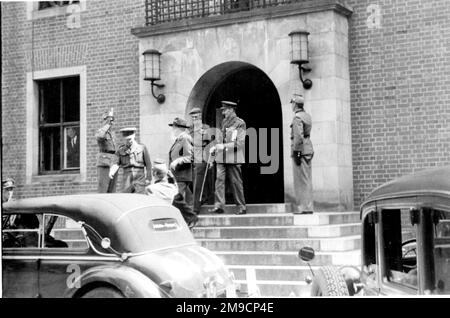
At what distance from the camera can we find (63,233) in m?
3.49

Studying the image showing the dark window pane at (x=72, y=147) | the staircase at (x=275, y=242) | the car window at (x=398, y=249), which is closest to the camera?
the car window at (x=398, y=249)

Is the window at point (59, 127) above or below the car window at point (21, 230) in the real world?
above

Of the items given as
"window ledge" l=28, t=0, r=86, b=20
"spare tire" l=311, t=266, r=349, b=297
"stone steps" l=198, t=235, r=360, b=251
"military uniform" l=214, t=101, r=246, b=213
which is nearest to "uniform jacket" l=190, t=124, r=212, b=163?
"military uniform" l=214, t=101, r=246, b=213

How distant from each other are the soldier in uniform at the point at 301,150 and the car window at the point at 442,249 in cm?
213

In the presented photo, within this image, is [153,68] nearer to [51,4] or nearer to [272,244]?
[51,4]

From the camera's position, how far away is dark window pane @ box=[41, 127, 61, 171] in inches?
192

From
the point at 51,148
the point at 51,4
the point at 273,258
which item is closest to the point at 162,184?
the point at 273,258

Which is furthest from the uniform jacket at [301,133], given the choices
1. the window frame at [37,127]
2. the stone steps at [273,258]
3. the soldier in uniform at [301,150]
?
the window frame at [37,127]

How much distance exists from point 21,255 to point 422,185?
2367 mm

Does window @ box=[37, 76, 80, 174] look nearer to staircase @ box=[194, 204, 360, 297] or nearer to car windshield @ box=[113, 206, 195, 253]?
staircase @ box=[194, 204, 360, 297]

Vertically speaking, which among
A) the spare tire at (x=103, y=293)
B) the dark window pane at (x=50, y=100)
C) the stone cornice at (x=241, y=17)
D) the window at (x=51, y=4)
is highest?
the stone cornice at (x=241, y=17)

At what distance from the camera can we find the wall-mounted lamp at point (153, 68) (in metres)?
5.68

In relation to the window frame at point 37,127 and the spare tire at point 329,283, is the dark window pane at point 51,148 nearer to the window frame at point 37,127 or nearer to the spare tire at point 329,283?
the window frame at point 37,127
